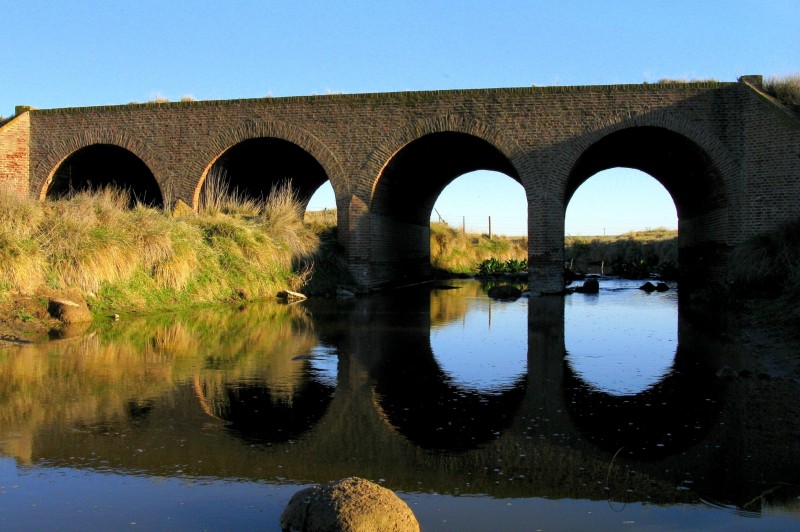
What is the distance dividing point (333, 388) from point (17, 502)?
357cm

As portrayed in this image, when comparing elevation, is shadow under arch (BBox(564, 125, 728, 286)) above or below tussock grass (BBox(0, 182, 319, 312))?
above

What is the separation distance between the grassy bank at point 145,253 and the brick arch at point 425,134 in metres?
2.69

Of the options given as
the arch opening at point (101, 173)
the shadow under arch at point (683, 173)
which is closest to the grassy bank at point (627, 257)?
the shadow under arch at point (683, 173)

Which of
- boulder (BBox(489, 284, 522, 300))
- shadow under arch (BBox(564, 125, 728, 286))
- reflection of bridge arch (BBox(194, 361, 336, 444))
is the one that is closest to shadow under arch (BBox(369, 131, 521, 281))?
shadow under arch (BBox(564, 125, 728, 286))

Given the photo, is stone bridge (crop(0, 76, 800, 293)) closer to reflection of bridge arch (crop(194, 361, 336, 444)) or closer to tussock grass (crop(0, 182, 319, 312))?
tussock grass (crop(0, 182, 319, 312))

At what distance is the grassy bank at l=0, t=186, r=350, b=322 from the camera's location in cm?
1294

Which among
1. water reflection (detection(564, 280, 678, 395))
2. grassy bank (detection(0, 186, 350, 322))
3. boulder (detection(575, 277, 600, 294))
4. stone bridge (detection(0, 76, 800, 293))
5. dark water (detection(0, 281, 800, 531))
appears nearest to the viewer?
dark water (detection(0, 281, 800, 531))

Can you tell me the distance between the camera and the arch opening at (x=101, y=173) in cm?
2433

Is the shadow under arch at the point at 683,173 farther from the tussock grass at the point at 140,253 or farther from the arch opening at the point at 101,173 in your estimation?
the arch opening at the point at 101,173

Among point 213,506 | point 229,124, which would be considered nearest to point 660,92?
point 229,124

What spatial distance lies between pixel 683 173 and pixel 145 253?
16.5 m

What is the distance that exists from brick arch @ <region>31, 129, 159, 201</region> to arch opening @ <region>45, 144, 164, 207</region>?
0.27 metres

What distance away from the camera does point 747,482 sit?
14.9 ft

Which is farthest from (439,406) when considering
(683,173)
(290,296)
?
(683,173)
